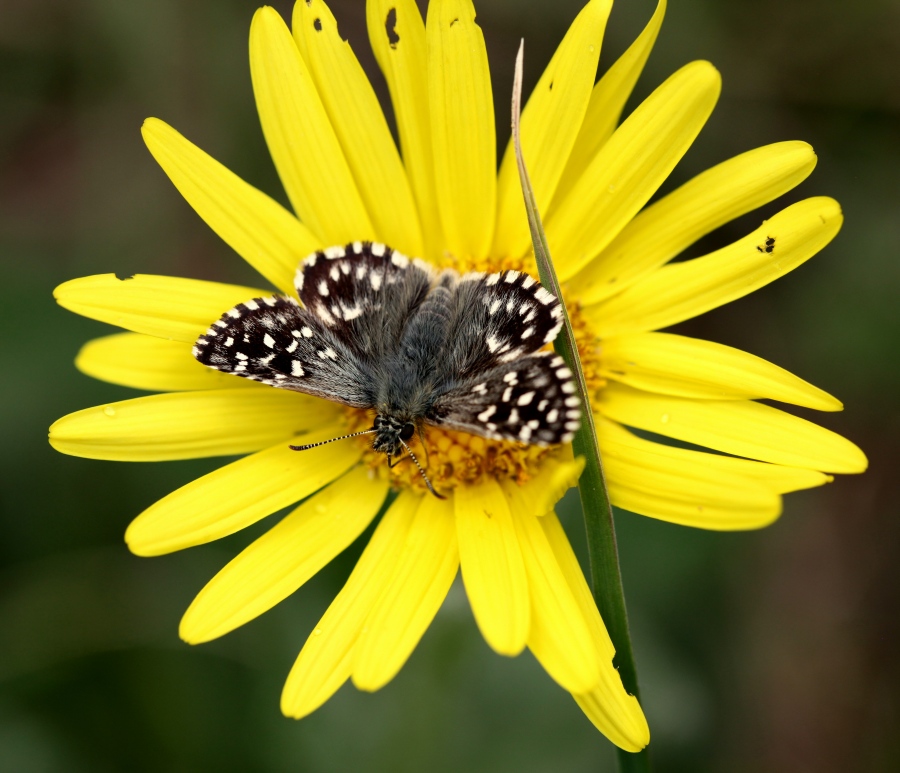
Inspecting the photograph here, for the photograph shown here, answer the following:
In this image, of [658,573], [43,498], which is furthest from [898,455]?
[43,498]

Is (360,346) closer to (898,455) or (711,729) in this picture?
(711,729)

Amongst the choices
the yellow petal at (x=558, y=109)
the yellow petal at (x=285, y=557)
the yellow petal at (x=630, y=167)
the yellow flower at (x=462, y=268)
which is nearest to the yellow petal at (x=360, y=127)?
the yellow flower at (x=462, y=268)

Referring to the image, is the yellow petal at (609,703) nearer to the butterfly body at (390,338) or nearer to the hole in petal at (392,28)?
the butterfly body at (390,338)

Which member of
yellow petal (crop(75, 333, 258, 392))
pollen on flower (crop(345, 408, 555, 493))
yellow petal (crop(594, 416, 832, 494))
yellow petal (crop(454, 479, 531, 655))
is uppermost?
yellow petal (crop(594, 416, 832, 494))

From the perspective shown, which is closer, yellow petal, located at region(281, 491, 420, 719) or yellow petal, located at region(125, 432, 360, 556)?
yellow petal, located at region(281, 491, 420, 719)

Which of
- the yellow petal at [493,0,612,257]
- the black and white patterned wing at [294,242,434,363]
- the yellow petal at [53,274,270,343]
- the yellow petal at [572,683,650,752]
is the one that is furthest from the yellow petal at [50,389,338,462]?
the yellow petal at [572,683,650,752]

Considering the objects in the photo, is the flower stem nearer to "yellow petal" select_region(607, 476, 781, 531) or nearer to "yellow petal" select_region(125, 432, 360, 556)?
"yellow petal" select_region(607, 476, 781, 531)

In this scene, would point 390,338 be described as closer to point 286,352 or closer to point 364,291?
point 364,291
